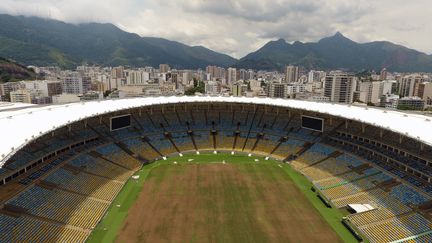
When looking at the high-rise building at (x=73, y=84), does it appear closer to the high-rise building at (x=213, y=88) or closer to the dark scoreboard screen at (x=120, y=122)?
the high-rise building at (x=213, y=88)

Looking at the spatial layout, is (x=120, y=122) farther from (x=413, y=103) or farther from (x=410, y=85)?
(x=410, y=85)

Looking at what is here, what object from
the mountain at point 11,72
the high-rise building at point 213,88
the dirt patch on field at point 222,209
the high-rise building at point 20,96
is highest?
the mountain at point 11,72

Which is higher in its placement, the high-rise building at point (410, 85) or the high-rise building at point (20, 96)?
the high-rise building at point (410, 85)

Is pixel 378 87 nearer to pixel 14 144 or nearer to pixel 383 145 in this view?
pixel 383 145

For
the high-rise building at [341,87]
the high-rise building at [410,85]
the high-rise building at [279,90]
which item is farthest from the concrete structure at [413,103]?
the high-rise building at [279,90]

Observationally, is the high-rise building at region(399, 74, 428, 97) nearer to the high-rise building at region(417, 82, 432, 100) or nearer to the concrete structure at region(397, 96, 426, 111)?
the high-rise building at region(417, 82, 432, 100)

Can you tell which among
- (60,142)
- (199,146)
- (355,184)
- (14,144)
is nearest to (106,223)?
(14,144)
